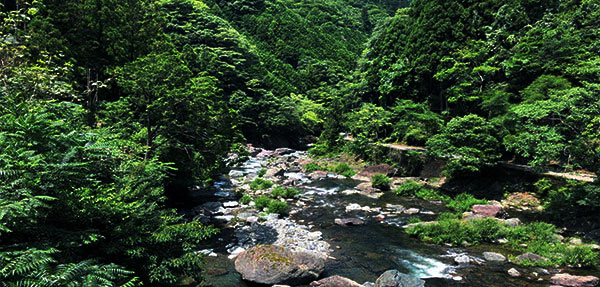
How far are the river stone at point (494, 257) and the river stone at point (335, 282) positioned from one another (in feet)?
18.5

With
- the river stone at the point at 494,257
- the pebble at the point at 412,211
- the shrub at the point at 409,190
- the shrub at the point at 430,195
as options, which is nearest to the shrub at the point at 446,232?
the river stone at the point at 494,257

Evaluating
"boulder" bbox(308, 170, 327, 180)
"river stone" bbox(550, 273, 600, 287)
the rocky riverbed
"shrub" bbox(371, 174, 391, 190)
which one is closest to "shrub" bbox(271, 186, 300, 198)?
the rocky riverbed

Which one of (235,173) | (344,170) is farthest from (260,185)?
(344,170)

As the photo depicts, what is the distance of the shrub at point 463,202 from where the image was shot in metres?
16.7

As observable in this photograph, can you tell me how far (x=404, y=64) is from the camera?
34.9 meters

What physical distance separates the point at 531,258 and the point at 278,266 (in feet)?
29.8

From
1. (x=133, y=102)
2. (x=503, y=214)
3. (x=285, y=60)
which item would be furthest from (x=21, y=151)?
(x=285, y=60)

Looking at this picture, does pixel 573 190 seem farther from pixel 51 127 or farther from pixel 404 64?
pixel 404 64

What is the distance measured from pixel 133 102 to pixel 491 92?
24836 mm

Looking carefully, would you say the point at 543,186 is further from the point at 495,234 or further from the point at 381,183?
the point at 381,183

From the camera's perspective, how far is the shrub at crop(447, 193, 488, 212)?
16.7m

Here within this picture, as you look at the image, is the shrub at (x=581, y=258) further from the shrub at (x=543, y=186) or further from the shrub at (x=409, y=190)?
the shrub at (x=409, y=190)

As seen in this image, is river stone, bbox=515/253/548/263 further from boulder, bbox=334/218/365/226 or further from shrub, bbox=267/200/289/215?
shrub, bbox=267/200/289/215

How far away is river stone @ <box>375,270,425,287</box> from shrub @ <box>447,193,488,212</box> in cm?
905
